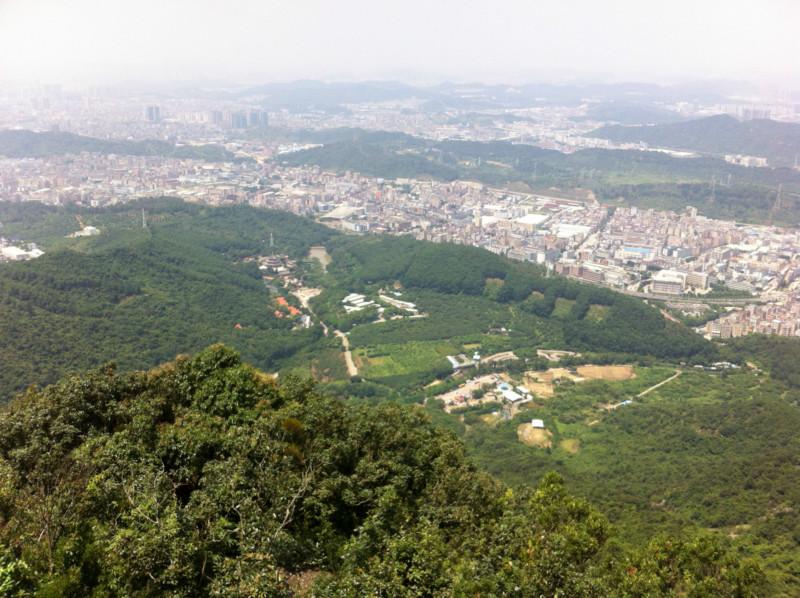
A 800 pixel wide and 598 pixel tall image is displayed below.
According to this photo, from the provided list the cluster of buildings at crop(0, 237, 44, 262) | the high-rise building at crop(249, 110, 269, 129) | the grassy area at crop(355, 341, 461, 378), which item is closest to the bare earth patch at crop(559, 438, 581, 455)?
the grassy area at crop(355, 341, 461, 378)

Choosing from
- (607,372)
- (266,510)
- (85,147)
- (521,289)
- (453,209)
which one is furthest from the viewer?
(85,147)

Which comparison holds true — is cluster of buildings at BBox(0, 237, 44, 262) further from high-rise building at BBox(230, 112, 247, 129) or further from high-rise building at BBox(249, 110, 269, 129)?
high-rise building at BBox(249, 110, 269, 129)

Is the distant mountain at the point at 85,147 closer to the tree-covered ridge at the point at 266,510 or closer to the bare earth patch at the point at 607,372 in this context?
the bare earth patch at the point at 607,372

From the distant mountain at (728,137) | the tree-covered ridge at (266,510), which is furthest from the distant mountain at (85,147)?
the tree-covered ridge at (266,510)

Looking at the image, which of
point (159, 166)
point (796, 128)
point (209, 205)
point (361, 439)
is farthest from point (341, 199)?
point (796, 128)

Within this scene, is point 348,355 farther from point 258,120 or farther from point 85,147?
point 258,120

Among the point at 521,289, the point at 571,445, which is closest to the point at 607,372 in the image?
the point at 571,445
